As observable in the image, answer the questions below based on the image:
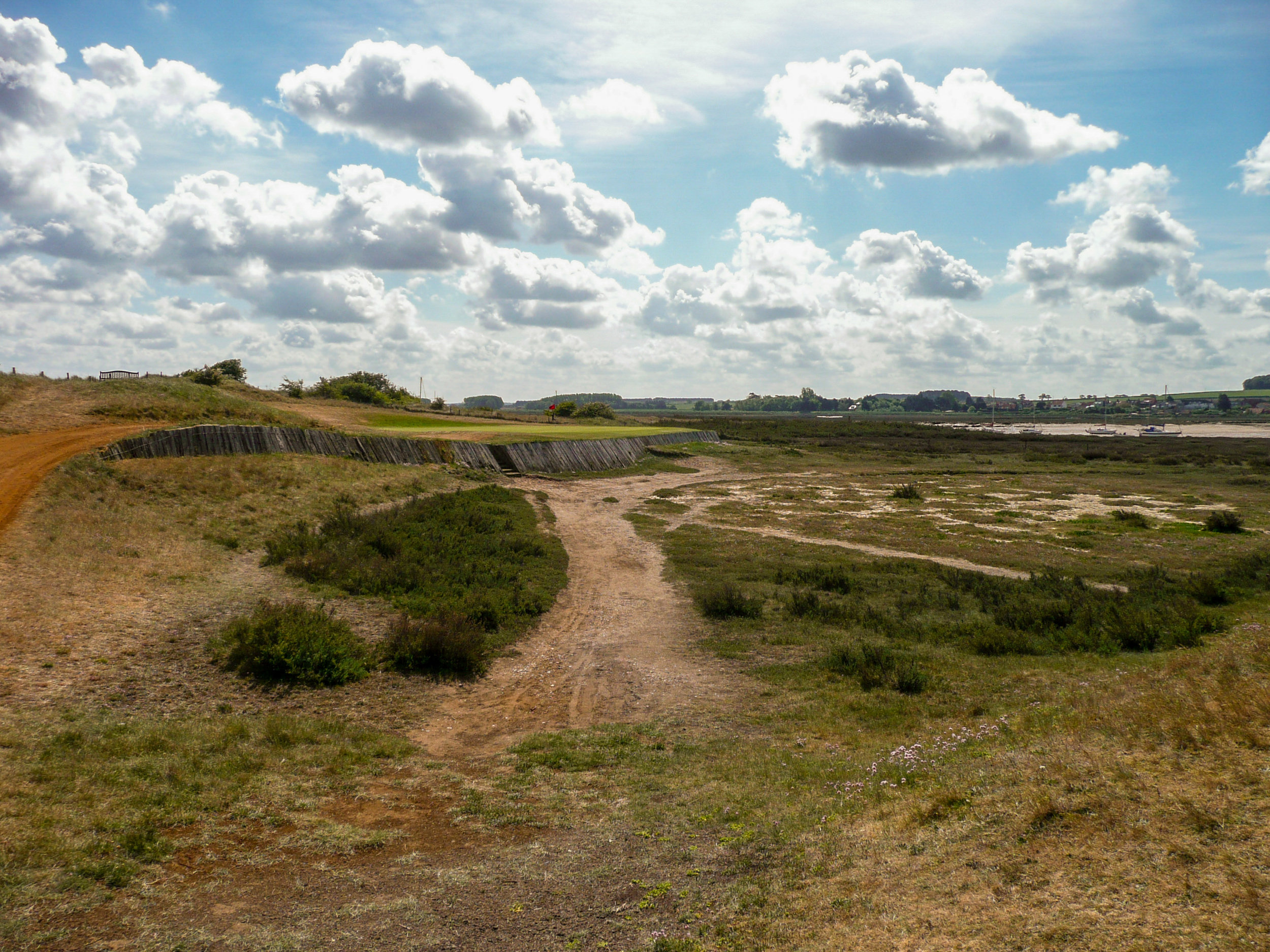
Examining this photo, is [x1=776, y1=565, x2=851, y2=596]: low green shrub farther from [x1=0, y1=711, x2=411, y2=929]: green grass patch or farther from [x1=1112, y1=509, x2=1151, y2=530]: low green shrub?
[x1=1112, y1=509, x2=1151, y2=530]: low green shrub

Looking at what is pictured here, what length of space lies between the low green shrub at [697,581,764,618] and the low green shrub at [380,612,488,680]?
19.7 ft

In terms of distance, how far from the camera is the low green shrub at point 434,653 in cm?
1244

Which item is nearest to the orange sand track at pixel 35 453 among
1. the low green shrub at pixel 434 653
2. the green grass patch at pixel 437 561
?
the green grass patch at pixel 437 561

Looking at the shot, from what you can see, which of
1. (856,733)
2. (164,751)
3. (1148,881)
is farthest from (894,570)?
(164,751)

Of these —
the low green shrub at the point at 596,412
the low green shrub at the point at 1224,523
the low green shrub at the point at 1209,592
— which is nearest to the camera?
the low green shrub at the point at 1209,592

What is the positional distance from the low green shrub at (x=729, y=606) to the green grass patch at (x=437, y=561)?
158 inches

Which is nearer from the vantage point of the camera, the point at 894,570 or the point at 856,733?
the point at 856,733

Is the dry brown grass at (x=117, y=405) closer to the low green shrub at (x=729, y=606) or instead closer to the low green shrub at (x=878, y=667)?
the low green shrub at (x=729, y=606)

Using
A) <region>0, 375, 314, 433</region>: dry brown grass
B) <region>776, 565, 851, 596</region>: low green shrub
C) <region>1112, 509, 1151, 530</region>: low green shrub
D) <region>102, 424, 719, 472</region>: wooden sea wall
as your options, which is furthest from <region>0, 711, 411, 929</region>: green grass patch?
<region>1112, 509, 1151, 530</region>: low green shrub

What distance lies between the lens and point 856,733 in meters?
9.49

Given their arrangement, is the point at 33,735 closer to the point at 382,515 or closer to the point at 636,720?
the point at 636,720

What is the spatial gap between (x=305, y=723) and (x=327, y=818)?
2.75m

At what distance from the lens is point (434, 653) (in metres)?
12.5

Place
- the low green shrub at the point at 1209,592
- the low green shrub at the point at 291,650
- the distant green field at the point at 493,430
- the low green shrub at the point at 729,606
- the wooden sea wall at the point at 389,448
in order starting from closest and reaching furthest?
1. the low green shrub at the point at 291,650
2. the low green shrub at the point at 1209,592
3. the low green shrub at the point at 729,606
4. the wooden sea wall at the point at 389,448
5. the distant green field at the point at 493,430
